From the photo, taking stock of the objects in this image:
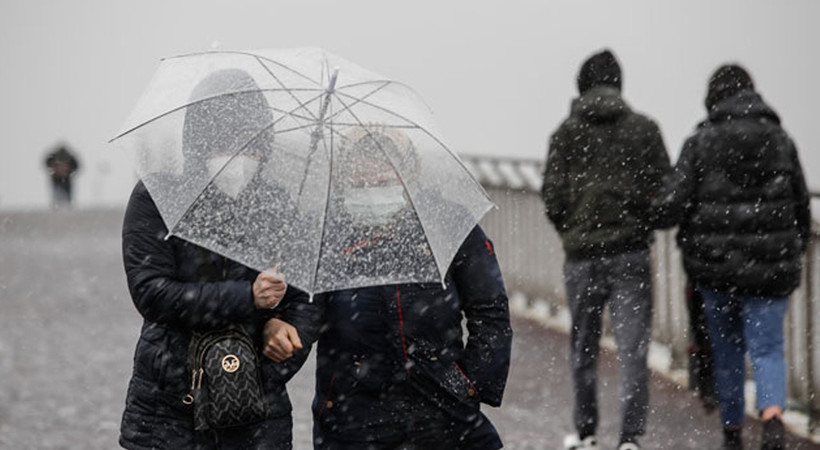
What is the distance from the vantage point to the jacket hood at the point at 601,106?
6.61m

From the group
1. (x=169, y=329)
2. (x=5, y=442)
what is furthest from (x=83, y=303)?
(x=169, y=329)

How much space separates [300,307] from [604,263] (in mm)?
2810

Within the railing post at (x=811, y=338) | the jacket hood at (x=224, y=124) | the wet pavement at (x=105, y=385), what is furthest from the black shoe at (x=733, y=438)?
the jacket hood at (x=224, y=124)

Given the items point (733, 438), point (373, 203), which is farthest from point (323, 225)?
point (733, 438)

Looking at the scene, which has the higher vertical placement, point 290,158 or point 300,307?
point 290,158

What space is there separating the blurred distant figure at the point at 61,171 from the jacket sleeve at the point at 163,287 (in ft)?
118

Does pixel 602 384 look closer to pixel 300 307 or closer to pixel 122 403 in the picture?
pixel 122 403

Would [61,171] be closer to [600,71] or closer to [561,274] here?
[561,274]

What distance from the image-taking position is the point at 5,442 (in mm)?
7371

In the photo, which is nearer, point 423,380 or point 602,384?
point 423,380

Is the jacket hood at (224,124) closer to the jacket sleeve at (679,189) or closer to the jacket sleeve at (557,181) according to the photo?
the jacket sleeve at (557,181)

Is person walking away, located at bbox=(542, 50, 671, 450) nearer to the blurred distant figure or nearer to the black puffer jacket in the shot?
the black puffer jacket

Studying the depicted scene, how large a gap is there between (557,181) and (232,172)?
3.11m

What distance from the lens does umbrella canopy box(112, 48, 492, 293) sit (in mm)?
3914
